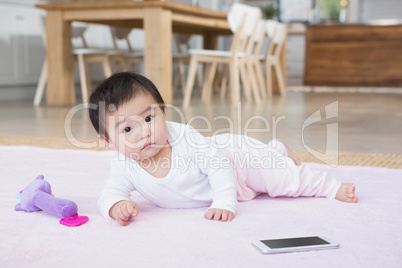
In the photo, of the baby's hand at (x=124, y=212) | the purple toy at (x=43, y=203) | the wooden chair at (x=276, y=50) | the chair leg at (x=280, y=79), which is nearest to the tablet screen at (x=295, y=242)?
the baby's hand at (x=124, y=212)

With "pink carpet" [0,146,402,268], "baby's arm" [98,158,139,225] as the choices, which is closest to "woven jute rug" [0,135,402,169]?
"pink carpet" [0,146,402,268]

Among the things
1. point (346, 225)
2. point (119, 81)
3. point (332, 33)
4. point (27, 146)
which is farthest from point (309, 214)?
point (332, 33)

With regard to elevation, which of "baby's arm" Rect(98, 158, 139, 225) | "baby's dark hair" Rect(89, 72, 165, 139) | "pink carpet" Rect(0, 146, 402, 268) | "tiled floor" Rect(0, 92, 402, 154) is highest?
"baby's dark hair" Rect(89, 72, 165, 139)

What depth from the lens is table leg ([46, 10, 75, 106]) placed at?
413 cm

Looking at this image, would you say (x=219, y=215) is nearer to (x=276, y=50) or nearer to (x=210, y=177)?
(x=210, y=177)

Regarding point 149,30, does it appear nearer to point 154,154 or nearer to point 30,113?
point 30,113

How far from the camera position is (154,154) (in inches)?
42.4

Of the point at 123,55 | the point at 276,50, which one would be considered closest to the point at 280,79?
the point at 276,50

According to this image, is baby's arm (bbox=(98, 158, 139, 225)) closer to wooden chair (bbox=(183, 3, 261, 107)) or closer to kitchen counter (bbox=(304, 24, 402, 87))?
wooden chair (bbox=(183, 3, 261, 107))

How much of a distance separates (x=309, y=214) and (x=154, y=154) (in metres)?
0.35

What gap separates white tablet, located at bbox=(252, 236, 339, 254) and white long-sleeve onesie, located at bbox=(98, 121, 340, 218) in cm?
19

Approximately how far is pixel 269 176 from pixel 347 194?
0.19m

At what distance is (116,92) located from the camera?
1.02m

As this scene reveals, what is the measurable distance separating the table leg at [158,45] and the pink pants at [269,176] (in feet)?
8.32
